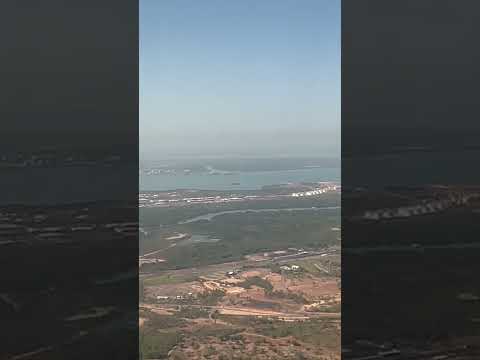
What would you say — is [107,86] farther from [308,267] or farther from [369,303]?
[308,267]

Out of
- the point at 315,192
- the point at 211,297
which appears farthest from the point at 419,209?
the point at 211,297

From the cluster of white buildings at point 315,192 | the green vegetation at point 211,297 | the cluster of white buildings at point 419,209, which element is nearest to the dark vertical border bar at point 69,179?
the cluster of white buildings at point 419,209

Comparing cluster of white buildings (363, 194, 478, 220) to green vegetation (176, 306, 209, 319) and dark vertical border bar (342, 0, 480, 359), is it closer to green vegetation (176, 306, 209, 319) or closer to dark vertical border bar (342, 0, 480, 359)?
dark vertical border bar (342, 0, 480, 359)

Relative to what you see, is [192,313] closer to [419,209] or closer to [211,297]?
[211,297]

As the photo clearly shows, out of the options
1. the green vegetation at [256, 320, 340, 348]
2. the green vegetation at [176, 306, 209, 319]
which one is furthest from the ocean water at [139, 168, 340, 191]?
the green vegetation at [256, 320, 340, 348]

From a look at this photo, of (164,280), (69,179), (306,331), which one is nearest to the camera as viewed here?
(69,179)

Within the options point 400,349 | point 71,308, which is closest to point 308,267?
point 400,349

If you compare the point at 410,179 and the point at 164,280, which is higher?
the point at 410,179
